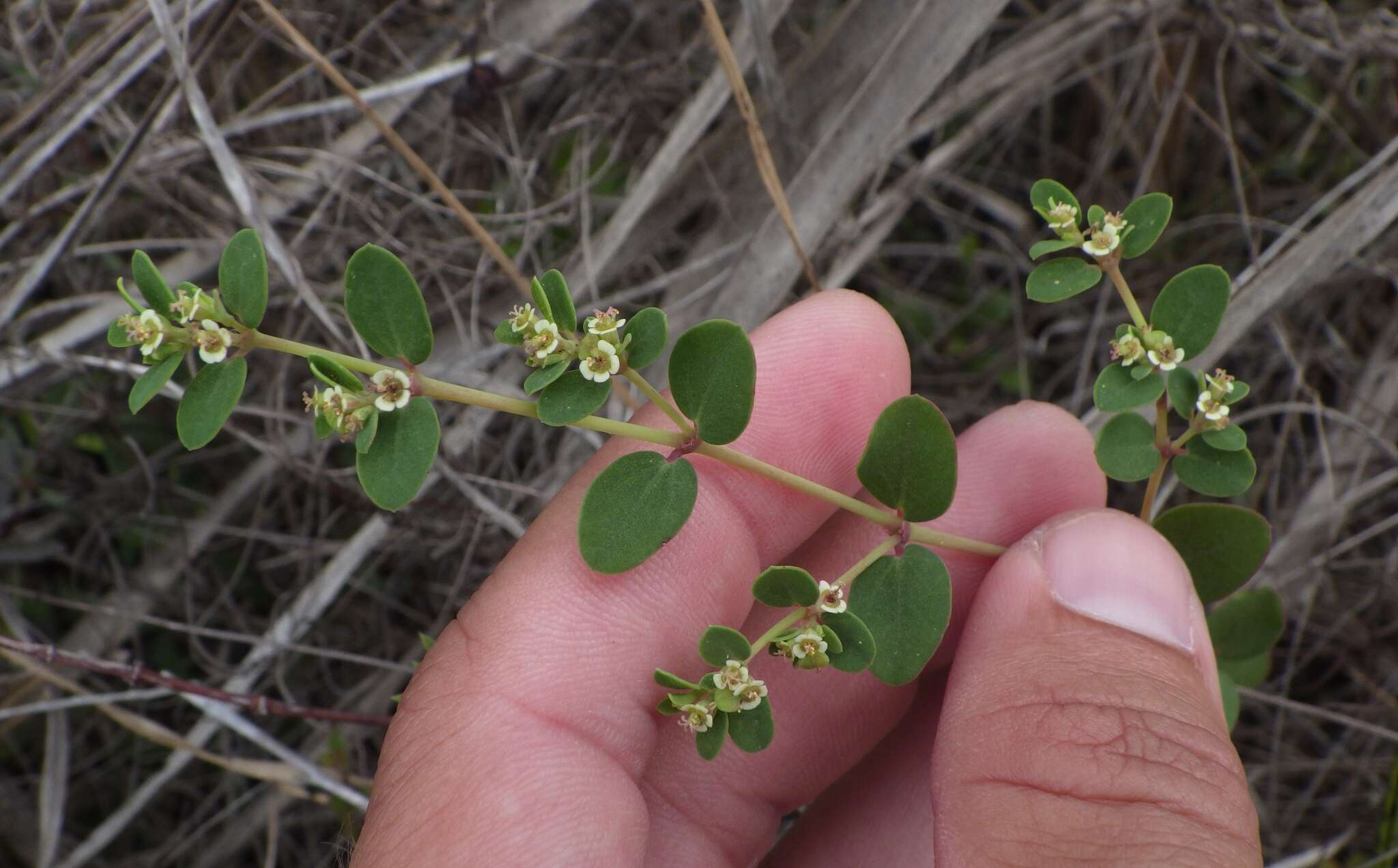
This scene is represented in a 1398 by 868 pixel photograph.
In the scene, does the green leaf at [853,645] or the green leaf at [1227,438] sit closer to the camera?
the green leaf at [853,645]

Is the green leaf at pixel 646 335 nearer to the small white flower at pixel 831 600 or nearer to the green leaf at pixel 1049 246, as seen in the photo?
the small white flower at pixel 831 600

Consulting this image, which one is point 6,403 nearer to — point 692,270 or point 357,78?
point 357,78

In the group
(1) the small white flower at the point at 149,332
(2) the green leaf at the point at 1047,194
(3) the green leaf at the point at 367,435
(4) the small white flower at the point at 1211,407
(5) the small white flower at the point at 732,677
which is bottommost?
(5) the small white flower at the point at 732,677

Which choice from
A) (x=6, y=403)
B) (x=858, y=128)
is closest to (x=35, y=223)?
(x=6, y=403)

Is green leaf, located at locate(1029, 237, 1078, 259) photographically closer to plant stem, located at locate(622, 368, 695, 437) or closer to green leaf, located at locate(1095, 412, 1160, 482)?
green leaf, located at locate(1095, 412, 1160, 482)

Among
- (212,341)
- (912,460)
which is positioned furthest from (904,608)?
(212,341)

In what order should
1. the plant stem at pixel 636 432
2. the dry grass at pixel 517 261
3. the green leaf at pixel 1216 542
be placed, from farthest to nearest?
the dry grass at pixel 517 261, the green leaf at pixel 1216 542, the plant stem at pixel 636 432

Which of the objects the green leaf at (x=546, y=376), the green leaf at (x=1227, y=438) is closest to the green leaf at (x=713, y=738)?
the green leaf at (x=546, y=376)
